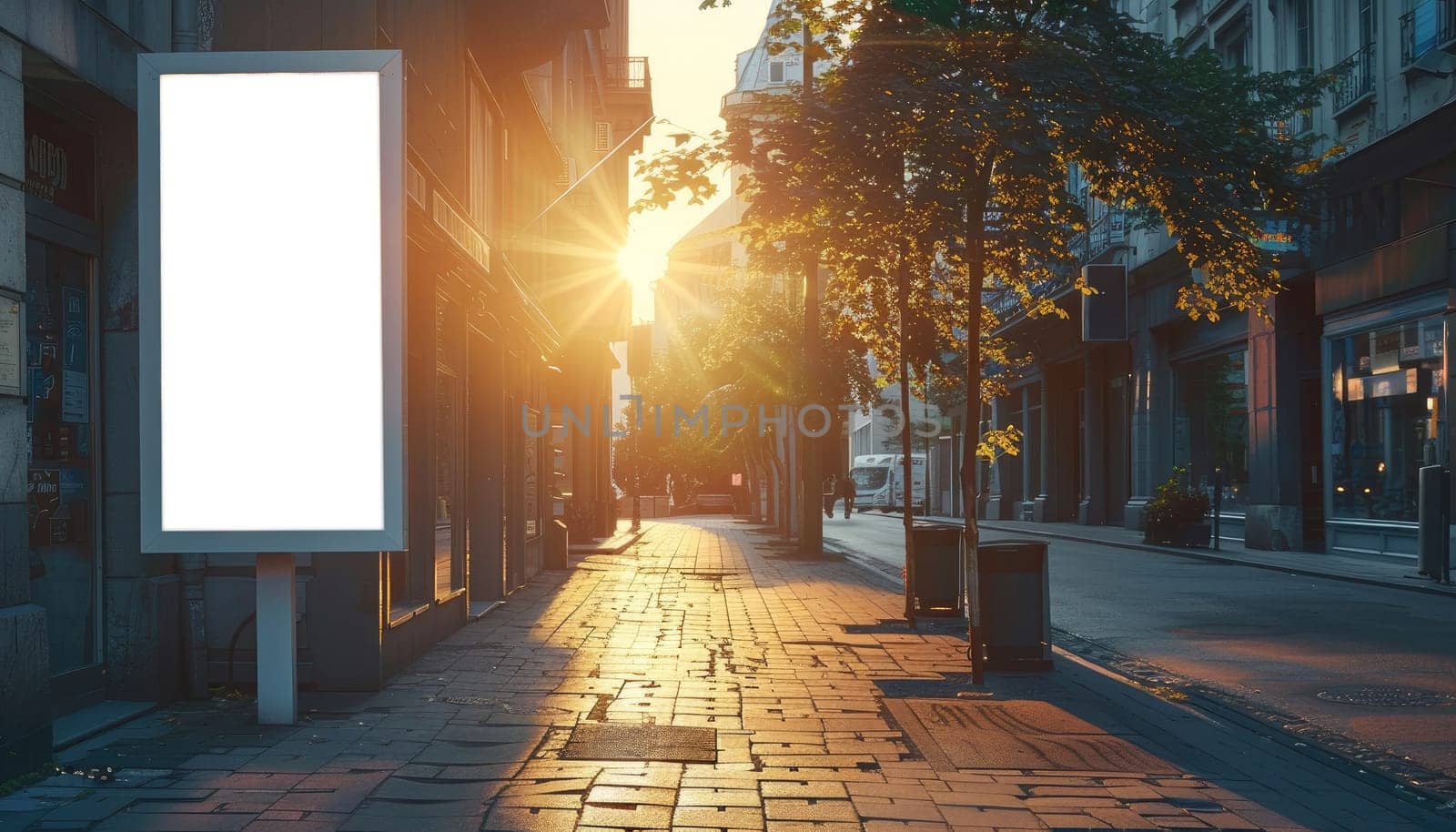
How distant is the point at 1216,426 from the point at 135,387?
1020 inches

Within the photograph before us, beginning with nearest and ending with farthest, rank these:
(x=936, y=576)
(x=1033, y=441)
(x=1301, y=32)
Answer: (x=936, y=576)
(x=1301, y=32)
(x=1033, y=441)

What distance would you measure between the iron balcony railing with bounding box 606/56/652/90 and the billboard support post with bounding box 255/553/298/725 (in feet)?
117

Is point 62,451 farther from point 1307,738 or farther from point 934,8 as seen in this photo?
point 1307,738

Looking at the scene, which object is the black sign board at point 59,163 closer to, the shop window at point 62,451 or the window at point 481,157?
the shop window at point 62,451

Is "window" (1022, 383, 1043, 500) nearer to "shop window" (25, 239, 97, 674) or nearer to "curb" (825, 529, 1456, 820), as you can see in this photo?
"curb" (825, 529, 1456, 820)

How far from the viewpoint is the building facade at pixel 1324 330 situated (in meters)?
19.4

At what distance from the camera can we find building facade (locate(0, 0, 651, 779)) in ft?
19.5

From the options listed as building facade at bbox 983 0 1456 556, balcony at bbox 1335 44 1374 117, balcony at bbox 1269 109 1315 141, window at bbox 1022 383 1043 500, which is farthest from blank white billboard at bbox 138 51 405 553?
window at bbox 1022 383 1043 500

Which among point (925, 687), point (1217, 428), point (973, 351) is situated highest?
point (973, 351)

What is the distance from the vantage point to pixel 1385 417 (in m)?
21.2

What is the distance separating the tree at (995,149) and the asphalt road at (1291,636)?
7.08ft

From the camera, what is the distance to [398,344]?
6.85m

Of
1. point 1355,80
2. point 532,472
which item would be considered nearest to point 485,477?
point 532,472

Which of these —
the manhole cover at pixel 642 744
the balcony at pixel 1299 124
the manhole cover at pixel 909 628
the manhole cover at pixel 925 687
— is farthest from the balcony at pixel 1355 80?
the manhole cover at pixel 642 744
